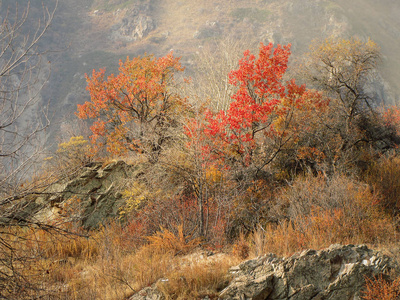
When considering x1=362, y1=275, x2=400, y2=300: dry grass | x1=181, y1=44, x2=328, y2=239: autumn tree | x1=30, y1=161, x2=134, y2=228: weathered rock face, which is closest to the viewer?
x1=362, y1=275, x2=400, y2=300: dry grass

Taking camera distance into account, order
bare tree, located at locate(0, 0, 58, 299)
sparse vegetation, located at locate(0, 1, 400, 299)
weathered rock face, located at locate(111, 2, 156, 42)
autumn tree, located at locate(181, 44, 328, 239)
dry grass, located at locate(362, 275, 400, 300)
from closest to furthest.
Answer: bare tree, located at locate(0, 0, 58, 299) → dry grass, located at locate(362, 275, 400, 300) → sparse vegetation, located at locate(0, 1, 400, 299) → autumn tree, located at locate(181, 44, 328, 239) → weathered rock face, located at locate(111, 2, 156, 42)

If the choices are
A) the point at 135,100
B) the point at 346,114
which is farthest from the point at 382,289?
the point at 135,100

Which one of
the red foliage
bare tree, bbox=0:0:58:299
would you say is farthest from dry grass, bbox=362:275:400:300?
the red foliage

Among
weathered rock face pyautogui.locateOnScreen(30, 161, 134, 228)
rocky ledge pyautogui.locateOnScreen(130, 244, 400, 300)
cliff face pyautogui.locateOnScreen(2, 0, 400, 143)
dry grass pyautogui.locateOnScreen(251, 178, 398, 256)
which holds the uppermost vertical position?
cliff face pyautogui.locateOnScreen(2, 0, 400, 143)

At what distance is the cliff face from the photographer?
209 ft

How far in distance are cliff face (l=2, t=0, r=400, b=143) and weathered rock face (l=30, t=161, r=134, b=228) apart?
4869cm

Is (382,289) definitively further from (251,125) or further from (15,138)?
(251,125)

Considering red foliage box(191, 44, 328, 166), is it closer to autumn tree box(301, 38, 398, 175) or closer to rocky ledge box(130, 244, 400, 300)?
autumn tree box(301, 38, 398, 175)

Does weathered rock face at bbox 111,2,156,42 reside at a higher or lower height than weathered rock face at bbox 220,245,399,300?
higher

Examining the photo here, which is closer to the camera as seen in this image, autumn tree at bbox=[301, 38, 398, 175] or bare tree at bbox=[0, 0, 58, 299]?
bare tree at bbox=[0, 0, 58, 299]

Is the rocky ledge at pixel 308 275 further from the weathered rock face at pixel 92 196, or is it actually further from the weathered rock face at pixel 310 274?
the weathered rock face at pixel 92 196

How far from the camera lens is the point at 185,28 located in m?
80.7

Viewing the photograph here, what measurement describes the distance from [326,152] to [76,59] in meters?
68.2

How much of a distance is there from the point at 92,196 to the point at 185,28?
77509 mm
